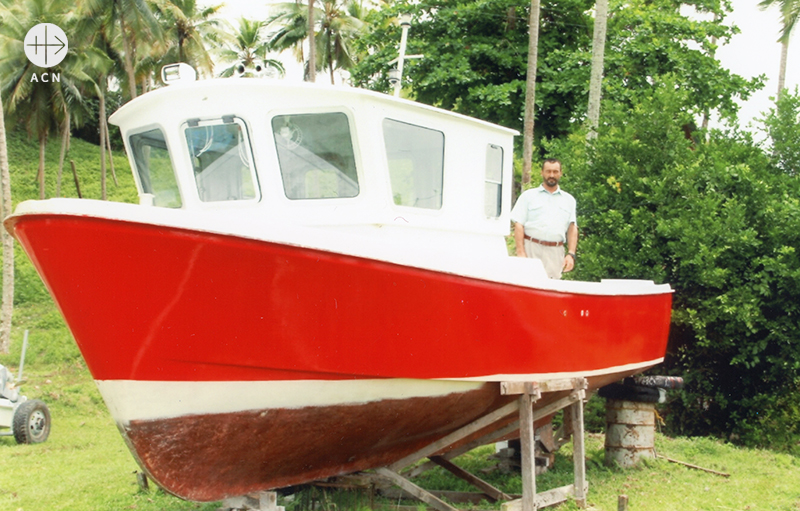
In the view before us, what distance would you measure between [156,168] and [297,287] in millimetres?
1893

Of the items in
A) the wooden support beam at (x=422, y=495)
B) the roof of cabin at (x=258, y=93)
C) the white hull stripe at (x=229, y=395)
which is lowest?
the wooden support beam at (x=422, y=495)

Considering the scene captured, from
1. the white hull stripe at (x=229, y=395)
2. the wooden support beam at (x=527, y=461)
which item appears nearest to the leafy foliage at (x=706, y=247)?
the wooden support beam at (x=527, y=461)

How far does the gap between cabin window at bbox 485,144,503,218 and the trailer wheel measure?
23.7ft

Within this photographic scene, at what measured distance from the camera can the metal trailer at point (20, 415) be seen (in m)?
10.6

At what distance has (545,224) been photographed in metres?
7.27

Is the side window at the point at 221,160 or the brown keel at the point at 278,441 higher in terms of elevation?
the side window at the point at 221,160

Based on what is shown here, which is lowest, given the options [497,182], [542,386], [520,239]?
[542,386]

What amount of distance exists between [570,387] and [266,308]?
2.90m

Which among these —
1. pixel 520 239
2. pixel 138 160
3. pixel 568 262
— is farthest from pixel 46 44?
pixel 568 262

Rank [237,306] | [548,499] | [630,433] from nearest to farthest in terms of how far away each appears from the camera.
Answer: [237,306]
[548,499]
[630,433]

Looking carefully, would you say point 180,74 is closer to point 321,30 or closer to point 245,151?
point 245,151

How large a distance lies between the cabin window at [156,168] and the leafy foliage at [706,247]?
542 centimetres

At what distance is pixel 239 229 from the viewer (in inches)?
177

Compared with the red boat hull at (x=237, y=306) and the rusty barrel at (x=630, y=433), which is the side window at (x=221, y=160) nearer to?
the red boat hull at (x=237, y=306)
